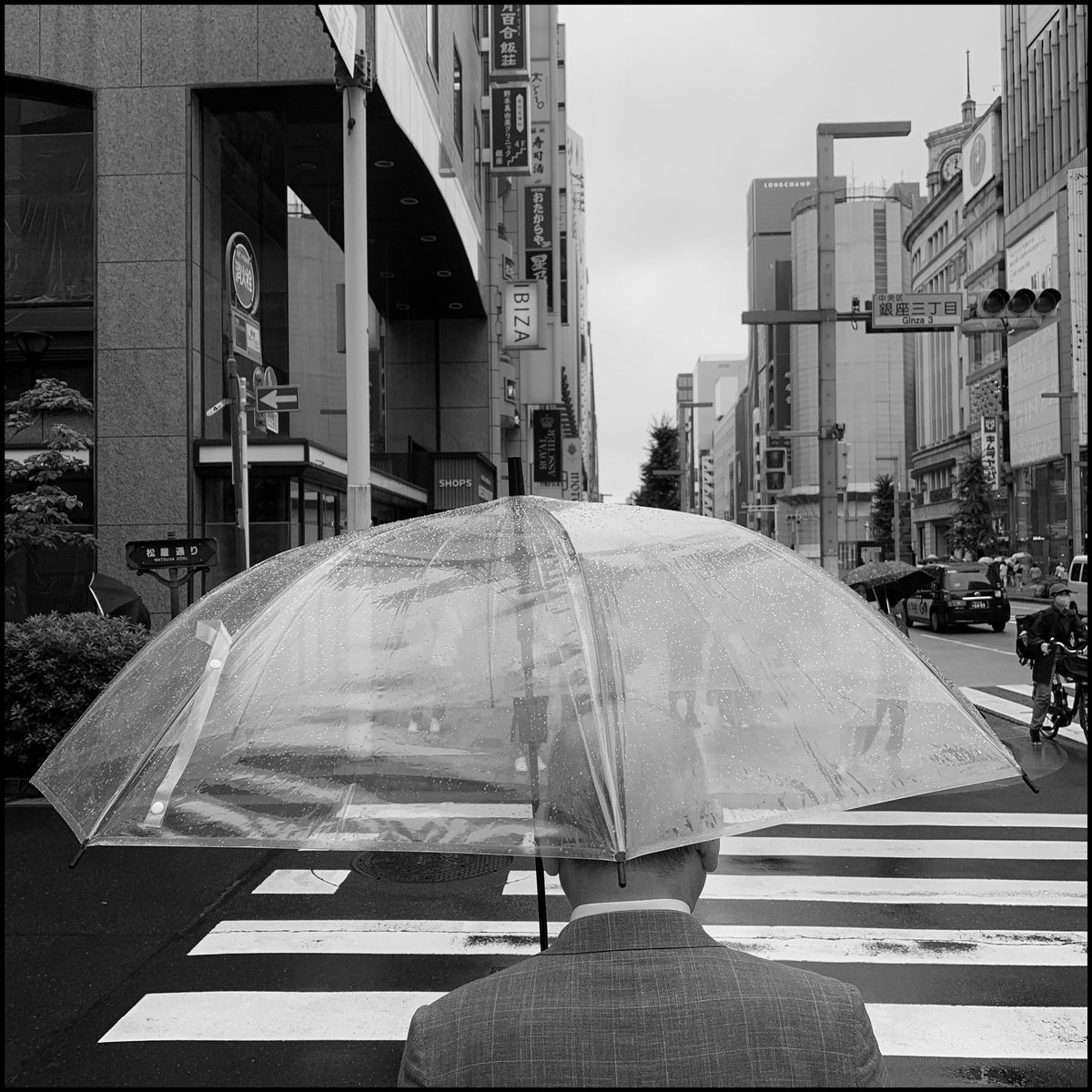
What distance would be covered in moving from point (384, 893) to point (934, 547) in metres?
120

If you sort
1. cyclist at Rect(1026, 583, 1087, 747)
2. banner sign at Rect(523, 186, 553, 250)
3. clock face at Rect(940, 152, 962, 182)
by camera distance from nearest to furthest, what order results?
cyclist at Rect(1026, 583, 1087, 747), banner sign at Rect(523, 186, 553, 250), clock face at Rect(940, 152, 962, 182)

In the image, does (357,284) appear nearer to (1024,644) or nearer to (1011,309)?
(1024,644)

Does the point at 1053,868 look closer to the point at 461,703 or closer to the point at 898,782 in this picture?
the point at 898,782

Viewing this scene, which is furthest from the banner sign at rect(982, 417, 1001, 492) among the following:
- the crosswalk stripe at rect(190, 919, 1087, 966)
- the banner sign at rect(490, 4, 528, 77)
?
the crosswalk stripe at rect(190, 919, 1087, 966)

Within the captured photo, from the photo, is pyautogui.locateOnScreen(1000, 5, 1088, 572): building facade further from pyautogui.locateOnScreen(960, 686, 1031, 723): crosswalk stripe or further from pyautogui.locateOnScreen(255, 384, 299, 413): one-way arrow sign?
pyautogui.locateOnScreen(255, 384, 299, 413): one-way arrow sign

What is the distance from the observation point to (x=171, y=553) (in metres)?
11.6

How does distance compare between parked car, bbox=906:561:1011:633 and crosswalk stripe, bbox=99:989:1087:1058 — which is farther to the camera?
parked car, bbox=906:561:1011:633

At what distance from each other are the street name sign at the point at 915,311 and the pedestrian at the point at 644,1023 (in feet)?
57.0

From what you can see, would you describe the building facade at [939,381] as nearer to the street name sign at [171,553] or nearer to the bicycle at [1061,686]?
the bicycle at [1061,686]

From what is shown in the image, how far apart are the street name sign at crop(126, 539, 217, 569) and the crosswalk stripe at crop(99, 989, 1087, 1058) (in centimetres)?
712

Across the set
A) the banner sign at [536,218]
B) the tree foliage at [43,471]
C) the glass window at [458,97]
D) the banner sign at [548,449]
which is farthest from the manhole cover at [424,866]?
the banner sign at [548,449]

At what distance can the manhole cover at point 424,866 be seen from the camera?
7.16 metres

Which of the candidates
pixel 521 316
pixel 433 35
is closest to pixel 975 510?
pixel 521 316

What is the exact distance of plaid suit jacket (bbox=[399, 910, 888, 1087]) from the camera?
1.54 metres
